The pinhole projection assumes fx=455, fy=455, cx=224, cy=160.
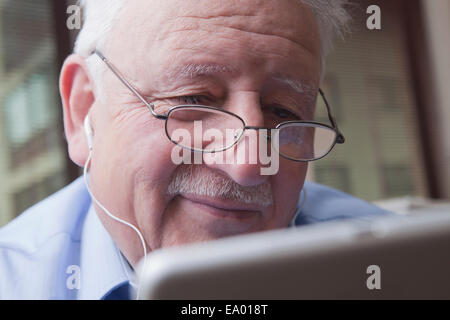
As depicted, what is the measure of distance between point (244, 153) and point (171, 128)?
130 millimetres

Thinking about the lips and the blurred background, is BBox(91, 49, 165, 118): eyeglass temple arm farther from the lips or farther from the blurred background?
the blurred background

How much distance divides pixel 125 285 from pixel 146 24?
0.47 m

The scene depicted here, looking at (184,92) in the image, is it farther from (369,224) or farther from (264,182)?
(369,224)

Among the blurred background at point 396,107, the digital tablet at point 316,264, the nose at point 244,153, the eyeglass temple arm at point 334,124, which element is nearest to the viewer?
the digital tablet at point 316,264

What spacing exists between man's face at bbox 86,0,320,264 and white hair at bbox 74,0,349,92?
0.03 m

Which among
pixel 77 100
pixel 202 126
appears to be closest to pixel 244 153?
pixel 202 126

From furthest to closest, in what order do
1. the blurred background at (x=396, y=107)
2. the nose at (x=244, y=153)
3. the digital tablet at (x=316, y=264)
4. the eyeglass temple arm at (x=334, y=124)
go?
the blurred background at (x=396, y=107), the eyeglass temple arm at (x=334, y=124), the nose at (x=244, y=153), the digital tablet at (x=316, y=264)

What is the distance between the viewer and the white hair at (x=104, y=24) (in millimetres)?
811

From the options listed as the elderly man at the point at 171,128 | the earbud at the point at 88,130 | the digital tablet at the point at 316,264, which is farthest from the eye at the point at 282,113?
the digital tablet at the point at 316,264

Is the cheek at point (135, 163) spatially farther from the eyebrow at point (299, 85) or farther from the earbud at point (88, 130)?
the eyebrow at point (299, 85)

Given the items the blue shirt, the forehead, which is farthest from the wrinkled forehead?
the blue shirt

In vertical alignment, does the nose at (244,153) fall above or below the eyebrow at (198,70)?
below

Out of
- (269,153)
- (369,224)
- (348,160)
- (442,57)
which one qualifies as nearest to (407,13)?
(442,57)

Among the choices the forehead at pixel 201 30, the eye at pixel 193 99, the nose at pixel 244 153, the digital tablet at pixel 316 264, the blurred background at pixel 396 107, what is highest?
the blurred background at pixel 396 107
